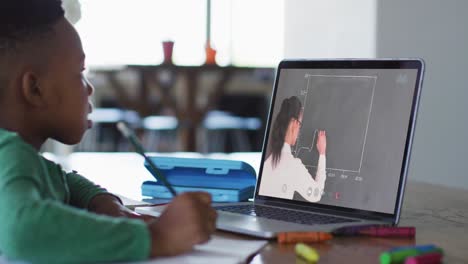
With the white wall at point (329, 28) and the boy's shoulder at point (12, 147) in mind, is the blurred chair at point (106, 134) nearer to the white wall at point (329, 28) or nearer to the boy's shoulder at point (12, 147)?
the white wall at point (329, 28)

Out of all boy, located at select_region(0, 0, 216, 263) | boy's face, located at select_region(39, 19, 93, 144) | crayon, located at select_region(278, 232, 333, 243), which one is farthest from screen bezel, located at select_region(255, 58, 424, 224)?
boy's face, located at select_region(39, 19, 93, 144)

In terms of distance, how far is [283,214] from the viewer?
1099mm

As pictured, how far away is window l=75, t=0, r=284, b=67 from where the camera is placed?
7.21 m

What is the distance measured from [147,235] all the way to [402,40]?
51.5 inches

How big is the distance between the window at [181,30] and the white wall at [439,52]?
4693 millimetres

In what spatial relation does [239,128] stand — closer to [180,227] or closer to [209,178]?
[209,178]

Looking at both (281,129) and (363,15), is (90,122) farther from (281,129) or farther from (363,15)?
(363,15)

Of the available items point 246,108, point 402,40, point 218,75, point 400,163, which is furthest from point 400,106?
point 246,108

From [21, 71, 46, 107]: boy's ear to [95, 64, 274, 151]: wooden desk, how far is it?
14.7 ft

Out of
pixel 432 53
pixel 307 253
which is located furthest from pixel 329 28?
pixel 307 253

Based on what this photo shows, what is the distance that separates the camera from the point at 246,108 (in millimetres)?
6801

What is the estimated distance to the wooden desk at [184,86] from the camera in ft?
18.1

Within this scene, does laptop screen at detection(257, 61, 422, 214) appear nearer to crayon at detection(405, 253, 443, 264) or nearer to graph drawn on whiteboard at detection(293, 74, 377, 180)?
graph drawn on whiteboard at detection(293, 74, 377, 180)

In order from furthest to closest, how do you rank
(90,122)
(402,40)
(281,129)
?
(402,40) < (281,129) < (90,122)
